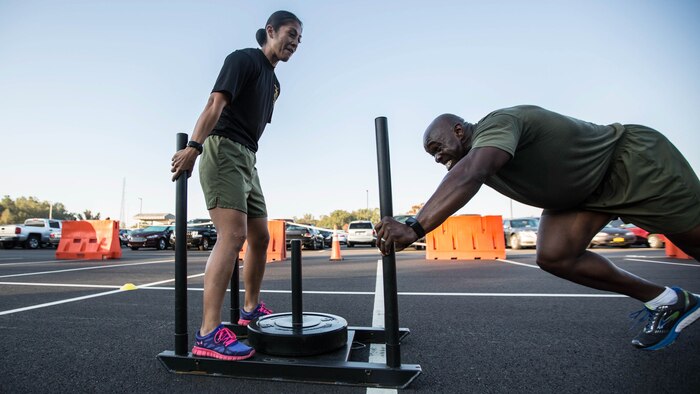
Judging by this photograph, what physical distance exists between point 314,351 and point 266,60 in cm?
A: 193

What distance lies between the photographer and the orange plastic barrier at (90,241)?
11156 mm

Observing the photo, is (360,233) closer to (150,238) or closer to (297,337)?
(150,238)

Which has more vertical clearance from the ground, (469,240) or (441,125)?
(441,125)

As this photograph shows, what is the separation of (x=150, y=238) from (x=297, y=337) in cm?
1958

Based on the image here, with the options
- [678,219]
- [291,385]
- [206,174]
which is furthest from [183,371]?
[678,219]

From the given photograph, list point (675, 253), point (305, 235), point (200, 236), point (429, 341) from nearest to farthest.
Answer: point (429, 341), point (675, 253), point (200, 236), point (305, 235)

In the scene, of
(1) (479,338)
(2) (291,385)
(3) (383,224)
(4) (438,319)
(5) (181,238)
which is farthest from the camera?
(4) (438,319)

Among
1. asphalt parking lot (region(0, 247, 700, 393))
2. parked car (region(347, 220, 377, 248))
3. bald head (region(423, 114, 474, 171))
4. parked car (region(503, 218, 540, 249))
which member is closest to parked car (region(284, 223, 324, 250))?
parked car (region(347, 220, 377, 248))

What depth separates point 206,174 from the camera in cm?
224

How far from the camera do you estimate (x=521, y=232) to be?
16.2 meters

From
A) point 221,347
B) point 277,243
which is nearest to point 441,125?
point 221,347

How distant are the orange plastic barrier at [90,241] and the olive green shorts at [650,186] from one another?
12802mm

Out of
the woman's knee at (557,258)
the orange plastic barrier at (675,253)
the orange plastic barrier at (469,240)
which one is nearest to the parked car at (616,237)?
the orange plastic barrier at (675,253)

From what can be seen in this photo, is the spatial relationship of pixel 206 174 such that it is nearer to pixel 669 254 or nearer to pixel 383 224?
pixel 383 224
